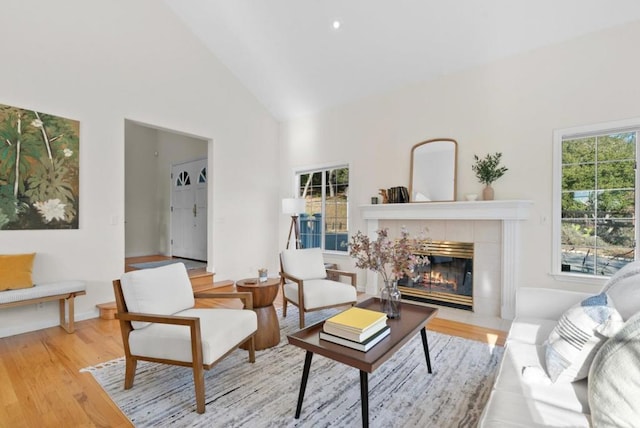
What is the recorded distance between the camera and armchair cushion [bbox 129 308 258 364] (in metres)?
1.98

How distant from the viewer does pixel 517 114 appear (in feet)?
12.1

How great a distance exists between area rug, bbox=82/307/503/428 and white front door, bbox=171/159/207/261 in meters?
3.87

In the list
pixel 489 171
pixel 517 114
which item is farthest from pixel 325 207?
pixel 517 114

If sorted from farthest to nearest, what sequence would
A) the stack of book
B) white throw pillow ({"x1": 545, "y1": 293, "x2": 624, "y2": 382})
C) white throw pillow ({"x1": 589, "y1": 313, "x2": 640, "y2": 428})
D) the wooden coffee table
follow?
1. the stack of book
2. the wooden coffee table
3. white throw pillow ({"x1": 545, "y1": 293, "x2": 624, "y2": 382})
4. white throw pillow ({"x1": 589, "y1": 313, "x2": 640, "y2": 428})

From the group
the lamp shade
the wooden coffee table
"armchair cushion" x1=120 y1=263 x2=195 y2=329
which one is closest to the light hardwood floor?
"armchair cushion" x1=120 y1=263 x2=195 y2=329

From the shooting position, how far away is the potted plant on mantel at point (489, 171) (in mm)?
3752

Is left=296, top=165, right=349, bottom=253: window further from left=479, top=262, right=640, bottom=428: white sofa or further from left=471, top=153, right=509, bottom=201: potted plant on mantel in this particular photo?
left=479, top=262, right=640, bottom=428: white sofa

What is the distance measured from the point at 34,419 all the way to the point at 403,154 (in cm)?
448

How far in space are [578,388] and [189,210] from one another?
21.2 feet

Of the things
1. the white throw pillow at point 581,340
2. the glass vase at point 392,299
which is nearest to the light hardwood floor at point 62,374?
the glass vase at point 392,299

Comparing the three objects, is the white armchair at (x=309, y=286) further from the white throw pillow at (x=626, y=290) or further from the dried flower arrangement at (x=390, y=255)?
the white throw pillow at (x=626, y=290)

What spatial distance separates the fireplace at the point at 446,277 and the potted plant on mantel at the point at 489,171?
700mm

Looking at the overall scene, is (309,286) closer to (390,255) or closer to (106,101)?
(390,255)

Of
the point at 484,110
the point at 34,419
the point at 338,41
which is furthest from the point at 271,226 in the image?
the point at 34,419
